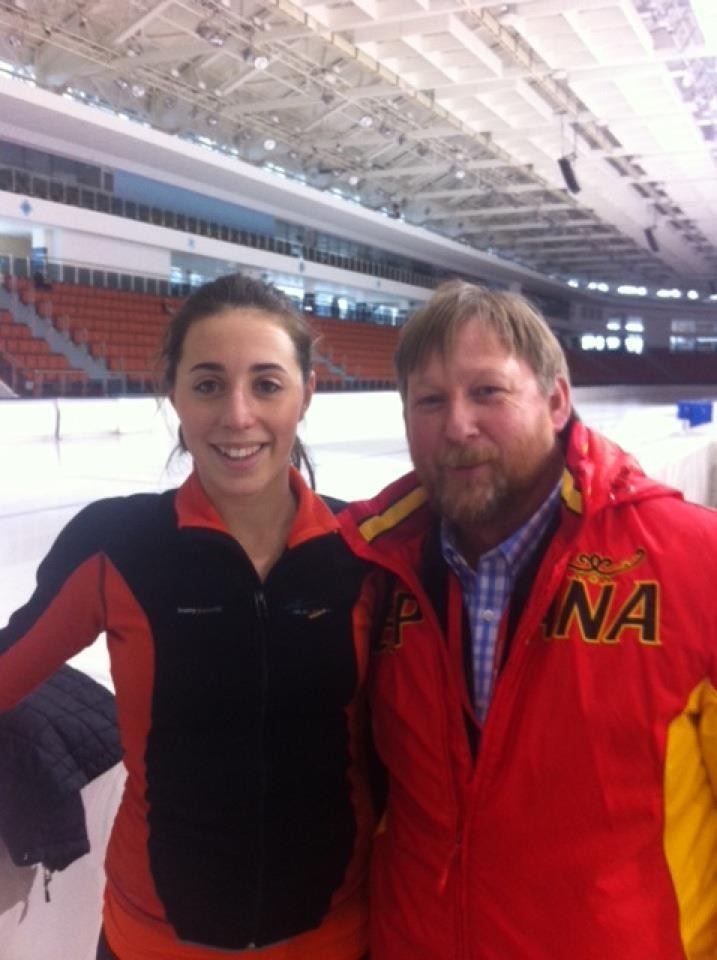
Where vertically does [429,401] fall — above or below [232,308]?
below

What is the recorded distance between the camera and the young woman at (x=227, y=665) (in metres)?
1.14

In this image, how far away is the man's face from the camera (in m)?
1.20

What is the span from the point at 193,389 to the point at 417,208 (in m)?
19.2

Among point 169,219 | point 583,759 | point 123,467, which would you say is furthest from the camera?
point 169,219

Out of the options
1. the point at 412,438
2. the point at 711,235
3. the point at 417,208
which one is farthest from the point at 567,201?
the point at 412,438

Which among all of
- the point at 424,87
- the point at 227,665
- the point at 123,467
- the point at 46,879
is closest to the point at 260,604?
the point at 227,665

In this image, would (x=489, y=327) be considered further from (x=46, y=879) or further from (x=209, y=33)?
(x=209, y=33)

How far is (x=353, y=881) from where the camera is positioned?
4.10ft

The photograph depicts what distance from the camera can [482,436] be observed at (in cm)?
121

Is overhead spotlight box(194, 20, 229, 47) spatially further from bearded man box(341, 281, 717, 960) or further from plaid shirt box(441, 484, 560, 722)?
plaid shirt box(441, 484, 560, 722)

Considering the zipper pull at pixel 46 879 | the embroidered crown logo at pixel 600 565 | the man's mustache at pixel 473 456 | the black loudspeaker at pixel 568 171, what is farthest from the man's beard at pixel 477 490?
the black loudspeaker at pixel 568 171

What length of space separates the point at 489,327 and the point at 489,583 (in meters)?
0.37

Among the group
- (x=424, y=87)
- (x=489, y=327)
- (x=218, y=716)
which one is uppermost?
(x=424, y=87)

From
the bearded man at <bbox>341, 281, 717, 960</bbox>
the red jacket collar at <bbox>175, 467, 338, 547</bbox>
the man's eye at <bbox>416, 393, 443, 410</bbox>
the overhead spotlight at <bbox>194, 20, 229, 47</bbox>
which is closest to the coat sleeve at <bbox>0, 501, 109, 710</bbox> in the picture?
the red jacket collar at <bbox>175, 467, 338, 547</bbox>
